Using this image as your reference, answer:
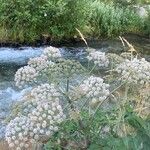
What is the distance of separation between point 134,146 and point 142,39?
42.1ft

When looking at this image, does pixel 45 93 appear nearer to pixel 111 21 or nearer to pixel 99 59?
pixel 99 59

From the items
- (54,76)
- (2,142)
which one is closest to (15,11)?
(2,142)

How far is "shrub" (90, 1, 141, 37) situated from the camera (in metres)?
14.9

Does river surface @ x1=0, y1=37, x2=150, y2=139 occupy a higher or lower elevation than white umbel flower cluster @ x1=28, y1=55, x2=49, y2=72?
lower

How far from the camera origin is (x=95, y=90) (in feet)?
11.4

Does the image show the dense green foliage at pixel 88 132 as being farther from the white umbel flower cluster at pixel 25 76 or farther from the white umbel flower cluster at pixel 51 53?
the white umbel flower cluster at pixel 51 53

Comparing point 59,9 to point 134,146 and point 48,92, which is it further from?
point 134,146

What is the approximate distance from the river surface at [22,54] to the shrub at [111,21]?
0.56 m

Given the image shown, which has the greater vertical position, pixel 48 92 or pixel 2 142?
pixel 48 92

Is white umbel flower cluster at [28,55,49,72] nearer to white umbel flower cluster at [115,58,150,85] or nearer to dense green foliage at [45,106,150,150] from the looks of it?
dense green foliage at [45,106,150,150]

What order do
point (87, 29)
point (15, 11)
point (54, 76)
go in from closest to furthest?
point (54, 76) < point (15, 11) < point (87, 29)

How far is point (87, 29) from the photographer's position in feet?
48.4

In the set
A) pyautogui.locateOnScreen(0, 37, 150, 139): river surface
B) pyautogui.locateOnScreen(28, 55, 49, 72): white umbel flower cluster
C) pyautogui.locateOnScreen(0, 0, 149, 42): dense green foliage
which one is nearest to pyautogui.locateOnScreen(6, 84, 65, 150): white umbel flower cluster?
pyautogui.locateOnScreen(28, 55, 49, 72): white umbel flower cluster

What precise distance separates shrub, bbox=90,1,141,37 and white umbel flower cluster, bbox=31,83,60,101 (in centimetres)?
1140
